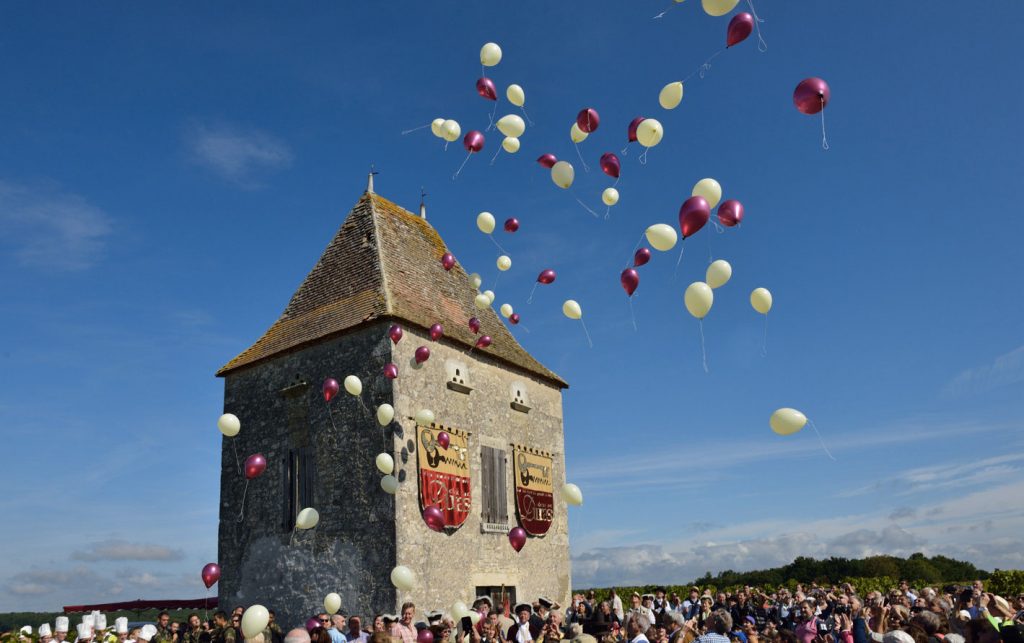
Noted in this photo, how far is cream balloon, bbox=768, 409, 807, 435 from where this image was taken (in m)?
7.84

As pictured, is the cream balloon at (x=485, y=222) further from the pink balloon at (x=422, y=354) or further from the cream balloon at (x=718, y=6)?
the cream balloon at (x=718, y=6)

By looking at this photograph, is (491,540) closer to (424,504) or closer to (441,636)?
(424,504)

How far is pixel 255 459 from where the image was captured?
12.6 meters

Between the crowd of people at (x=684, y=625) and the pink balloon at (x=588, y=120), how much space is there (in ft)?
19.6

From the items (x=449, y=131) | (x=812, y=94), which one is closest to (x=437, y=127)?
(x=449, y=131)

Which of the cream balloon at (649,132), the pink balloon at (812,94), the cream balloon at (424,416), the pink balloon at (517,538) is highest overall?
the cream balloon at (649,132)

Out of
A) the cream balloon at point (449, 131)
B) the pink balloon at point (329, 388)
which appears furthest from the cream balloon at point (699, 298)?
the pink balloon at point (329, 388)

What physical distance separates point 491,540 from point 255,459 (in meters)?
4.95

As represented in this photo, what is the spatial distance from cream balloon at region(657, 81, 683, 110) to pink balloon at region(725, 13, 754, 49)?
114cm

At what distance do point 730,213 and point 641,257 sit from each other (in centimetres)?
167

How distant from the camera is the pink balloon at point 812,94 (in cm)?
757

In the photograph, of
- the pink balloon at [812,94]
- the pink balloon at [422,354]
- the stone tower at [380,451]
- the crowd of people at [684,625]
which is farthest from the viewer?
the pink balloon at [422,354]

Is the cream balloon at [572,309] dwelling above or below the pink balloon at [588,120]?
below

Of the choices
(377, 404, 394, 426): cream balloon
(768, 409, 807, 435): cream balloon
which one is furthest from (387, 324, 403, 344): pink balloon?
(768, 409, 807, 435): cream balloon
